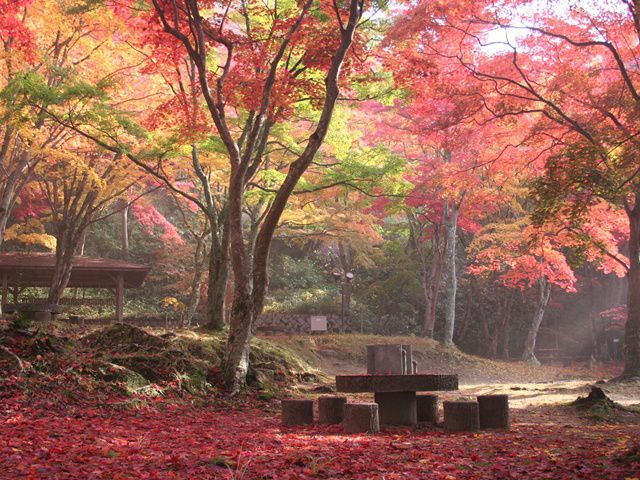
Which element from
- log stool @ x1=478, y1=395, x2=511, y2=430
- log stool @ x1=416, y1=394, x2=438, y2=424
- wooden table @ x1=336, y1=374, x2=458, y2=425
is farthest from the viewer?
log stool @ x1=416, y1=394, x2=438, y2=424

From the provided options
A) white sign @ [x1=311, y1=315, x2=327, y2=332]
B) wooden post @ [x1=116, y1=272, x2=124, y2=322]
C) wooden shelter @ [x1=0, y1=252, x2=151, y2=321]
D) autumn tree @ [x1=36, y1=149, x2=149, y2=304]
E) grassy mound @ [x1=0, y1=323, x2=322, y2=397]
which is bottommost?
grassy mound @ [x1=0, y1=323, x2=322, y2=397]

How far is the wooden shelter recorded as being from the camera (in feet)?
58.2

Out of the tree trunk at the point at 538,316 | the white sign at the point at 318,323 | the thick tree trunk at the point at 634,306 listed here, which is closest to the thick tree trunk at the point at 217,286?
the white sign at the point at 318,323

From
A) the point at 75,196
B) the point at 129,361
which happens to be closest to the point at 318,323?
the point at 75,196

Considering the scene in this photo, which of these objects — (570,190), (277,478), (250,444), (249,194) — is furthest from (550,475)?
(249,194)

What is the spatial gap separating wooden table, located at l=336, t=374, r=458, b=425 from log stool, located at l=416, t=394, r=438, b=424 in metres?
0.29

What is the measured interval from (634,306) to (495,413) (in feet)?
26.0

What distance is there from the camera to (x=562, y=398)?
1109cm

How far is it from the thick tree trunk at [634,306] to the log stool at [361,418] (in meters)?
8.89

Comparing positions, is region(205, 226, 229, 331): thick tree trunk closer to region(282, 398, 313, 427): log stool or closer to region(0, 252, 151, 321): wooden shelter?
region(0, 252, 151, 321): wooden shelter

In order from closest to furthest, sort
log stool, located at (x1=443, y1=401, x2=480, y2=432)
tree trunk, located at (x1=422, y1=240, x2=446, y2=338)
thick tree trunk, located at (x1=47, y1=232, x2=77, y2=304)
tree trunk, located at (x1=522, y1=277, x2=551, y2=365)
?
log stool, located at (x1=443, y1=401, x2=480, y2=432) < thick tree trunk, located at (x1=47, y1=232, x2=77, y2=304) < tree trunk, located at (x1=522, y1=277, x2=551, y2=365) < tree trunk, located at (x1=422, y1=240, x2=446, y2=338)

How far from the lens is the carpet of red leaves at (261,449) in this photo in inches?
171

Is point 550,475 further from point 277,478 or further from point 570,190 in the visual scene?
point 570,190

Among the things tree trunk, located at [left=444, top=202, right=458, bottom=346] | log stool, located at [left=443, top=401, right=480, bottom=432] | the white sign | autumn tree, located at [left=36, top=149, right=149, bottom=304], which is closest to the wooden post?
autumn tree, located at [left=36, top=149, right=149, bottom=304]
